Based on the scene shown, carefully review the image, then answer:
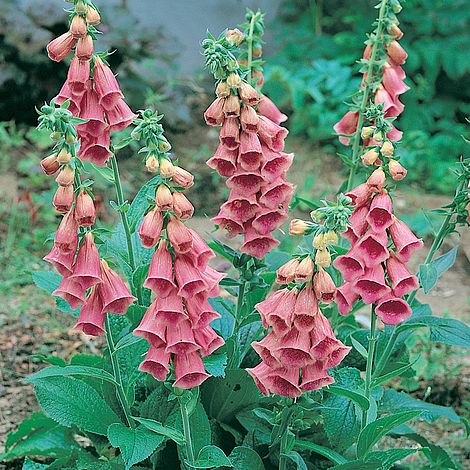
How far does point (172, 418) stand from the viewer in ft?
6.81

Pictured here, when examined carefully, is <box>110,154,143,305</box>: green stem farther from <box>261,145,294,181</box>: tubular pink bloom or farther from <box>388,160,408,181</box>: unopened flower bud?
<box>388,160,408,181</box>: unopened flower bud

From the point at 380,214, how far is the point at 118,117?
656mm

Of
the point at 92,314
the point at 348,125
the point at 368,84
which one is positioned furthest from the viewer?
the point at 348,125

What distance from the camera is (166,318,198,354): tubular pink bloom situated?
1623 millimetres

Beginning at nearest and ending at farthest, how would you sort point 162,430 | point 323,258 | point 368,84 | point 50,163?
point 323,258, point 50,163, point 162,430, point 368,84

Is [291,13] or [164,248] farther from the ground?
[291,13]

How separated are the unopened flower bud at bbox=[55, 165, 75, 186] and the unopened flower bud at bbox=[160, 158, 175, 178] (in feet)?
0.61

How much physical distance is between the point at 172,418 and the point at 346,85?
3813mm

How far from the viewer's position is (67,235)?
1604 mm

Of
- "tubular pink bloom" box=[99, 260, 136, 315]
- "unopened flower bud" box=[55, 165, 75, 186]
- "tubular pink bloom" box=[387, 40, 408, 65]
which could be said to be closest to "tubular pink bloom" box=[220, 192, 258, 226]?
"tubular pink bloom" box=[99, 260, 136, 315]

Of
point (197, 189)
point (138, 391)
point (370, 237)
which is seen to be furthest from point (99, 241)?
point (197, 189)

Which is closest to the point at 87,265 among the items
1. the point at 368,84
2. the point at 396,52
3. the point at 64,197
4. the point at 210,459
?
the point at 64,197

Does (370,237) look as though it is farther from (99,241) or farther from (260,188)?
(99,241)

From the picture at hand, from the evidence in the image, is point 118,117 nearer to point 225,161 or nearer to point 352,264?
point 225,161
